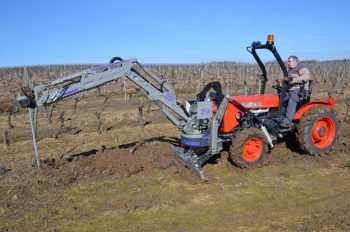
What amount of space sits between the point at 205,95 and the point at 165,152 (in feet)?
5.12

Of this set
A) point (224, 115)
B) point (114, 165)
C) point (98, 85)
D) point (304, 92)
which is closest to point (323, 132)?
point (304, 92)

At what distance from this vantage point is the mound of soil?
7.67 meters

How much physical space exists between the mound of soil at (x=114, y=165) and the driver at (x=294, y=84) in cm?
247

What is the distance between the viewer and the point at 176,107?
8.01 metres

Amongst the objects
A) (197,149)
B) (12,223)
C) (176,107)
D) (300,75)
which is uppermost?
(300,75)

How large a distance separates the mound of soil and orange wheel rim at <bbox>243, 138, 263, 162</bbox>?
47.1 inches

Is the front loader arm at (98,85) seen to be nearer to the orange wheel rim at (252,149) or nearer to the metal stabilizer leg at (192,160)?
the metal stabilizer leg at (192,160)

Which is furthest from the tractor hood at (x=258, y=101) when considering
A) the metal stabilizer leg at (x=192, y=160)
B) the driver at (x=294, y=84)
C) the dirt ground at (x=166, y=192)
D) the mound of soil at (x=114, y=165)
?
the mound of soil at (x=114, y=165)

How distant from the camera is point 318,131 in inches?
343

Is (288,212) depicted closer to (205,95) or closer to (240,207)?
(240,207)

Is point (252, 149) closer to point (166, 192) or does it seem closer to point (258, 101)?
point (258, 101)

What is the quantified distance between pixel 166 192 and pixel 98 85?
7.62 ft

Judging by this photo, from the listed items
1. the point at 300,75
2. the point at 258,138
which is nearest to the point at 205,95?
the point at 258,138

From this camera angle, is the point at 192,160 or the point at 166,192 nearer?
the point at 166,192
